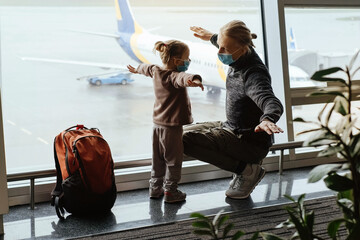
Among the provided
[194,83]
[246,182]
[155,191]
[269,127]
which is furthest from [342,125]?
[155,191]

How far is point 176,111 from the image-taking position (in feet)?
10.9

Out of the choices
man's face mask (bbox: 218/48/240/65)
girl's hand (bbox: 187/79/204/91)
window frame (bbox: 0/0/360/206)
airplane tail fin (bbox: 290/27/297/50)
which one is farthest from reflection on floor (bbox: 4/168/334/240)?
airplane tail fin (bbox: 290/27/297/50)

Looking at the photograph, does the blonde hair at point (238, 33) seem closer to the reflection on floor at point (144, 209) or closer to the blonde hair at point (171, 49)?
the blonde hair at point (171, 49)

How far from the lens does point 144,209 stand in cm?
331

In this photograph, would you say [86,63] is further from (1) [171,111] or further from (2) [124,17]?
(1) [171,111]

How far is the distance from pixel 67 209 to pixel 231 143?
3.56 feet

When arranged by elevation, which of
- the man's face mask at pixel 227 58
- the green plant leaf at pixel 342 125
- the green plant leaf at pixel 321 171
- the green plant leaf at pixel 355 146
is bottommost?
the green plant leaf at pixel 321 171

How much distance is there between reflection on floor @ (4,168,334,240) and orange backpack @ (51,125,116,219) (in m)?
0.08

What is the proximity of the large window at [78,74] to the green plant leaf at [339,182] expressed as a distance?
300 centimetres

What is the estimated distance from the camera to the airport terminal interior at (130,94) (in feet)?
10.8

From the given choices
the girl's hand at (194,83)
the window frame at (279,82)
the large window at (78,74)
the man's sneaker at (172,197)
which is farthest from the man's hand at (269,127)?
the large window at (78,74)

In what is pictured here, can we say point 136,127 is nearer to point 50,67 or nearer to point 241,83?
point 50,67

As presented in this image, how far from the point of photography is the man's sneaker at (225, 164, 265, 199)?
3.47 m

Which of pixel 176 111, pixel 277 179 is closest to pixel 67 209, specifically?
pixel 176 111
